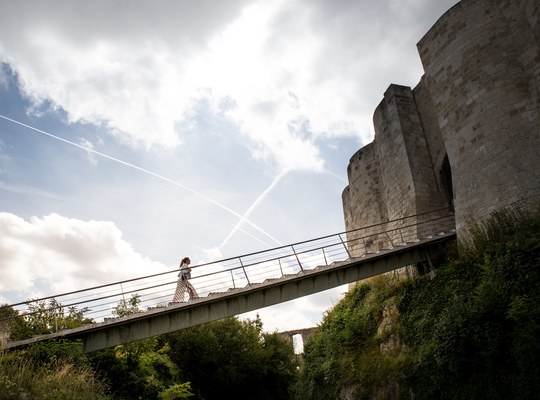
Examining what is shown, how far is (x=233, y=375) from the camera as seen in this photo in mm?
18922

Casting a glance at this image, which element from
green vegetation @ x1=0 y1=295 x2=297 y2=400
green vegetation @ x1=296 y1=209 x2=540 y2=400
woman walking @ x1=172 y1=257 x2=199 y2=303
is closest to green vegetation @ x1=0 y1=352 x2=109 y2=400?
green vegetation @ x1=0 y1=295 x2=297 y2=400

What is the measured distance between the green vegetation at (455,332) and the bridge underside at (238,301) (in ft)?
3.18

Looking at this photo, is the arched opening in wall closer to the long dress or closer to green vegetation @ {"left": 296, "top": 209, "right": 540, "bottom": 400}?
green vegetation @ {"left": 296, "top": 209, "right": 540, "bottom": 400}

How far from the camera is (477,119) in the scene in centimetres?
1050

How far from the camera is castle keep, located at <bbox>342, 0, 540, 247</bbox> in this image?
9570mm

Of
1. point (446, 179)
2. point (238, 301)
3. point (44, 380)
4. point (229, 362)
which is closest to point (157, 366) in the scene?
point (238, 301)

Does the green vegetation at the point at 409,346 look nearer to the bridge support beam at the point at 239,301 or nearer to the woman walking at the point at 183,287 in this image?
the bridge support beam at the point at 239,301

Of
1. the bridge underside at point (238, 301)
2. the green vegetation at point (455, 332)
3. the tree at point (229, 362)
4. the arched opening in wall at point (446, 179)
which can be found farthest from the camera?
the tree at point (229, 362)

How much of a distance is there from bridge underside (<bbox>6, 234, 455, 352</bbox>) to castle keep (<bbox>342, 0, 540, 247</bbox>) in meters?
2.02

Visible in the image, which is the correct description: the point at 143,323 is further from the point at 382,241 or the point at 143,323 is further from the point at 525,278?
the point at 382,241

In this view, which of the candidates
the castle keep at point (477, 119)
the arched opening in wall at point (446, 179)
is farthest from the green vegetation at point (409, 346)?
the arched opening in wall at point (446, 179)

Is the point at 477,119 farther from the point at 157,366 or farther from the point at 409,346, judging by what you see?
the point at 157,366

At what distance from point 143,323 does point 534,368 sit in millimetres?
7801

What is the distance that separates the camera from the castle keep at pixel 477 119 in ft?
31.4
